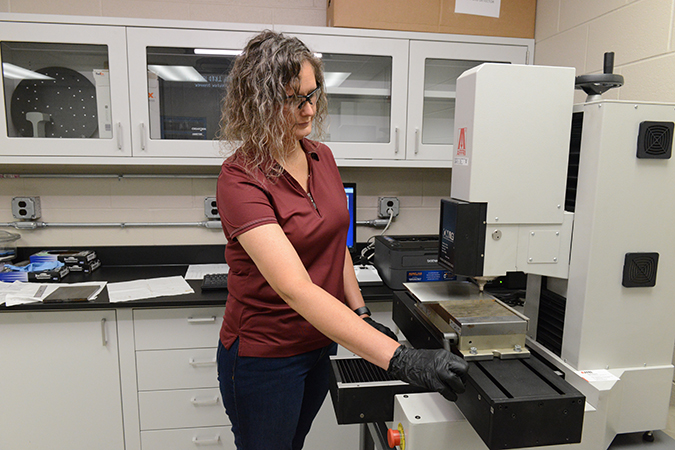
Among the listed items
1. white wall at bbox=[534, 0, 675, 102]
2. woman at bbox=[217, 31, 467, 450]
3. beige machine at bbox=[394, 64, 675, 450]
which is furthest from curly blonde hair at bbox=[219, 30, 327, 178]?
white wall at bbox=[534, 0, 675, 102]

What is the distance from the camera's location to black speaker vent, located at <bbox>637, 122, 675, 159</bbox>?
0.85 m

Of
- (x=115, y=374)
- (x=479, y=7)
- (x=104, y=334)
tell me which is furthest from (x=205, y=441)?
(x=479, y=7)

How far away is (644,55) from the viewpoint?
1.43 metres

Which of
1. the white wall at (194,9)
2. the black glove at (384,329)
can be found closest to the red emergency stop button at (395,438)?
the black glove at (384,329)

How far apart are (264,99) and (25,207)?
1.65 meters

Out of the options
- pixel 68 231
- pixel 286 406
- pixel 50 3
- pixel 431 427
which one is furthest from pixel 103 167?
pixel 431 427

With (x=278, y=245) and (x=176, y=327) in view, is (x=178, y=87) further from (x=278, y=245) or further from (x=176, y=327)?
(x=278, y=245)

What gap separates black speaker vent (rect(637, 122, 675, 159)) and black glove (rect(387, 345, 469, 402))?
538 millimetres

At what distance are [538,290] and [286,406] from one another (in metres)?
0.69

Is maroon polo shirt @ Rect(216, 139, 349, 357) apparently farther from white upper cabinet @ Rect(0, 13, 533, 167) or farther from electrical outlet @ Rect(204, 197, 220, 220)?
electrical outlet @ Rect(204, 197, 220, 220)

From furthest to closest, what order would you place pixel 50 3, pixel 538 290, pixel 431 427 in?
pixel 50 3
pixel 538 290
pixel 431 427

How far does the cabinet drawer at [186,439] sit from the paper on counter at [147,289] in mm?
551

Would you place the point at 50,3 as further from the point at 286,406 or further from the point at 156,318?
the point at 286,406

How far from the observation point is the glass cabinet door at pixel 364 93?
181 cm
